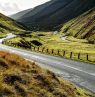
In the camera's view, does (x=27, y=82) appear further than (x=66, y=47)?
No

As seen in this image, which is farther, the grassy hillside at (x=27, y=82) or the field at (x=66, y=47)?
the field at (x=66, y=47)

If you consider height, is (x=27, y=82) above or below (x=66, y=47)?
above

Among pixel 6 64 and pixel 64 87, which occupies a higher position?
pixel 6 64

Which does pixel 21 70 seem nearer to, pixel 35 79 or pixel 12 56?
pixel 35 79

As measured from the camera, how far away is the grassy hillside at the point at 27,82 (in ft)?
51.8

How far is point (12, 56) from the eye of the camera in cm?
2169

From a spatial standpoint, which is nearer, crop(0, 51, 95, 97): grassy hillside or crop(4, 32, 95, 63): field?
crop(0, 51, 95, 97): grassy hillside

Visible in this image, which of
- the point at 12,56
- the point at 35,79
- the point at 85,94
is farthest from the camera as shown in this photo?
the point at 12,56

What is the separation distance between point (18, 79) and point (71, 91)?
3820 millimetres

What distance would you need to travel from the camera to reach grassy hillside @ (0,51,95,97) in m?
15.8

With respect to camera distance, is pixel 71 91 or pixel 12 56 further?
pixel 12 56

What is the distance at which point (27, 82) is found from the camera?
17.4 meters

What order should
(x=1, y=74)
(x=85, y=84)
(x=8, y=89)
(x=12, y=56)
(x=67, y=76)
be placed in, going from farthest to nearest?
(x=67, y=76) < (x=85, y=84) < (x=12, y=56) < (x=1, y=74) < (x=8, y=89)

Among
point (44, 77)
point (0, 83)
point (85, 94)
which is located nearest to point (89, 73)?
point (85, 94)
